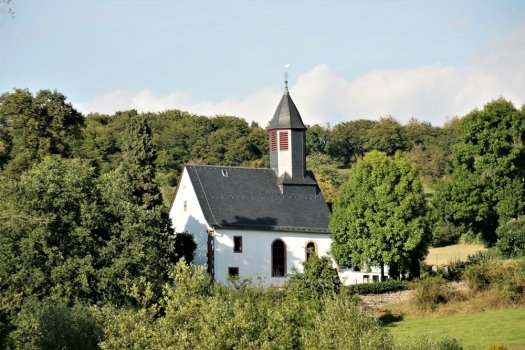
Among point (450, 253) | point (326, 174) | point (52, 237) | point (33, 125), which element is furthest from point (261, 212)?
point (326, 174)

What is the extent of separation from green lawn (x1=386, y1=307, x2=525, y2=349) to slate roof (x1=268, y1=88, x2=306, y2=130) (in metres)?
18.4

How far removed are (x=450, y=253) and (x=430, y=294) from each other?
19673 mm

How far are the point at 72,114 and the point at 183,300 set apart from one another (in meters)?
26.7

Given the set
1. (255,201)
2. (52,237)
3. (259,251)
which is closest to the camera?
(52,237)

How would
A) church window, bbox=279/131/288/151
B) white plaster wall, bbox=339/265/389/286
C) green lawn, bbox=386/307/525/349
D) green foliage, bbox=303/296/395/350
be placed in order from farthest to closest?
church window, bbox=279/131/288/151
white plaster wall, bbox=339/265/389/286
green lawn, bbox=386/307/525/349
green foliage, bbox=303/296/395/350

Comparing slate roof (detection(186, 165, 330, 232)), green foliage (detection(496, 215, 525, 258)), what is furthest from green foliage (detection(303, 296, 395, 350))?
green foliage (detection(496, 215, 525, 258))

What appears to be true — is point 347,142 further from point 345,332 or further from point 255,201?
point 345,332

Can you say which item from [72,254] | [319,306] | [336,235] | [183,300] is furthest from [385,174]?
[183,300]

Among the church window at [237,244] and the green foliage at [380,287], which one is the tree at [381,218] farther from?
the church window at [237,244]

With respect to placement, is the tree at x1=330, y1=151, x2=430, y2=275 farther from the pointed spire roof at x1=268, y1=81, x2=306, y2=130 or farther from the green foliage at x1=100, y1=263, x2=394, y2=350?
the green foliage at x1=100, y1=263, x2=394, y2=350

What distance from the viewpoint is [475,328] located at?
50.8m

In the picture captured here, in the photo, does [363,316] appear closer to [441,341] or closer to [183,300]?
[441,341]

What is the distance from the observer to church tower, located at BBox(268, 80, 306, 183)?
6950 centimetres

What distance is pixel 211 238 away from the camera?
64.5 m
